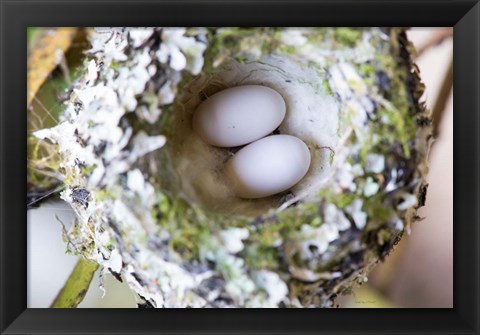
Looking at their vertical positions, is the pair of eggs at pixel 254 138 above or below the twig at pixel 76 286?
above

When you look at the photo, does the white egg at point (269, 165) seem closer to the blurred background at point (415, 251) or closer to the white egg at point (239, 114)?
the white egg at point (239, 114)

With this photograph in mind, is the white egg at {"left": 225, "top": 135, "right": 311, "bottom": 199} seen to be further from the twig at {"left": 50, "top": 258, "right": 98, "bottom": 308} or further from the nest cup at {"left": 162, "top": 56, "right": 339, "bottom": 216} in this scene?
the twig at {"left": 50, "top": 258, "right": 98, "bottom": 308}

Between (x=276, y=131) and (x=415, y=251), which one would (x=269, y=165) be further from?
(x=415, y=251)

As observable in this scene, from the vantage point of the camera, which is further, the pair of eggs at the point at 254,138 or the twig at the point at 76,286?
the twig at the point at 76,286

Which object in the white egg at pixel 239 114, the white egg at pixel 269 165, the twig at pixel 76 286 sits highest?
the white egg at pixel 239 114

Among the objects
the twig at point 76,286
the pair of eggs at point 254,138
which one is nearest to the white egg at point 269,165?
the pair of eggs at point 254,138
